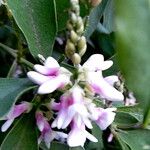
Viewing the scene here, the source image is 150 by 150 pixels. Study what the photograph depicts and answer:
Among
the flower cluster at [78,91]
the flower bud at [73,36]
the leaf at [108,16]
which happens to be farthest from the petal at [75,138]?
the leaf at [108,16]

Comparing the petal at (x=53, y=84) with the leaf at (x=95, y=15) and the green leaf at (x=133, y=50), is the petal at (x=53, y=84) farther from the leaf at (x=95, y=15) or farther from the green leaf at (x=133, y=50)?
the leaf at (x=95, y=15)

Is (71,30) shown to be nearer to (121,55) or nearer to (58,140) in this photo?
(121,55)

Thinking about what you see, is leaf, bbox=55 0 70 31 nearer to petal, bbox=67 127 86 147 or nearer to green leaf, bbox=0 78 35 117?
green leaf, bbox=0 78 35 117

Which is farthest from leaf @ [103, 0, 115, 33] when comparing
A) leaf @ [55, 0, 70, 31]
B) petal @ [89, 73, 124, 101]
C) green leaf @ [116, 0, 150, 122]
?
green leaf @ [116, 0, 150, 122]

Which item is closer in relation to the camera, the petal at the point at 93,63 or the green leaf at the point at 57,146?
the petal at the point at 93,63

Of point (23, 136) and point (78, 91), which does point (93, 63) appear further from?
point (23, 136)

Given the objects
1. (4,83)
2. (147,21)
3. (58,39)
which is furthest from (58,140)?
(147,21)
